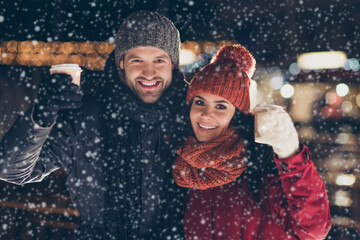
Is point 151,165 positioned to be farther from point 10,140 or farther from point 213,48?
point 213,48

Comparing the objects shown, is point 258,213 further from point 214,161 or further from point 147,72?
point 147,72

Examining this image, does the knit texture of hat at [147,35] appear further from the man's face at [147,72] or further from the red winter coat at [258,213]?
the red winter coat at [258,213]

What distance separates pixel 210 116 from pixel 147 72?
1.67 feet

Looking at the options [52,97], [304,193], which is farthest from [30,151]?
[304,193]

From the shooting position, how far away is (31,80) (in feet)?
16.3

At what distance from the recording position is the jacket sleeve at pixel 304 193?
1321 mm

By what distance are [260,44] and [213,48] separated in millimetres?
1254

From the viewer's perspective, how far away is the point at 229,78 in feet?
5.19

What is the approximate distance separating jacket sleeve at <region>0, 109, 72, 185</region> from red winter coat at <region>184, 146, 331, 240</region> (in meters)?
0.90

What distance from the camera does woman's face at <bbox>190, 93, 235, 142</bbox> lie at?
1.59 metres

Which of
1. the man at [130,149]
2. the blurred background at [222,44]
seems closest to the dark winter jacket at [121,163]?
the man at [130,149]

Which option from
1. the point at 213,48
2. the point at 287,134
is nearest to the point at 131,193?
the point at 287,134

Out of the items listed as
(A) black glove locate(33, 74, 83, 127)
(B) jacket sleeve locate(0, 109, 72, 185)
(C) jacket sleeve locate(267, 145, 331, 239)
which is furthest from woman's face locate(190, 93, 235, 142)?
(B) jacket sleeve locate(0, 109, 72, 185)

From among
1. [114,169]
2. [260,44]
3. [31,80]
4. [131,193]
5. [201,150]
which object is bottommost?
[131,193]
